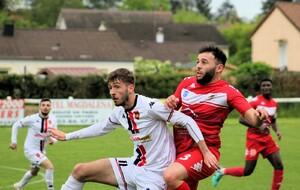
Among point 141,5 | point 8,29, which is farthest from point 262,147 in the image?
point 141,5

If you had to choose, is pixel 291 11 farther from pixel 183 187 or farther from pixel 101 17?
pixel 183 187

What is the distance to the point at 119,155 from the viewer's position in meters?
19.5

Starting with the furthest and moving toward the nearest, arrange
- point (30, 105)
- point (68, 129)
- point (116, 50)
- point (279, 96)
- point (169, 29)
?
point (169, 29), point (116, 50), point (279, 96), point (30, 105), point (68, 129)

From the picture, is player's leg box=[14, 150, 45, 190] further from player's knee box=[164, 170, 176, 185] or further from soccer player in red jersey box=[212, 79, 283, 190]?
player's knee box=[164, 170, 176, 185]

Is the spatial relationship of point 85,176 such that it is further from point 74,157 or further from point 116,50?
point 116,50

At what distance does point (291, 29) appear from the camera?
51438 millimetres

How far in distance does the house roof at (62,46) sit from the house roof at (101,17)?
28.3 metres

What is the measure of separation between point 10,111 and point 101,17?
214 ft

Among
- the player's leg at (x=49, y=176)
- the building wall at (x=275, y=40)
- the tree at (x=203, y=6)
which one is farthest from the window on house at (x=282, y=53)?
the tree at (x=203, y=6)

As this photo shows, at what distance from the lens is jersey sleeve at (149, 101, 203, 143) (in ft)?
26.8

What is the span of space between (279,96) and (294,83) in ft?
3.84

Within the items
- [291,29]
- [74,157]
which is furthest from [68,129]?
[291,29]

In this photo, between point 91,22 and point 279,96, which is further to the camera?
point 91,22

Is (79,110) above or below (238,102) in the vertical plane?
below
